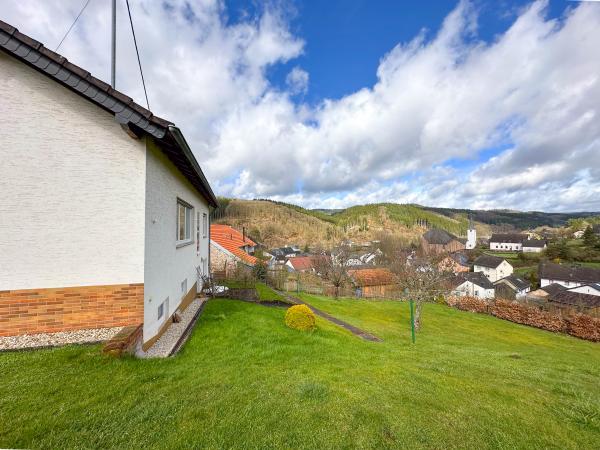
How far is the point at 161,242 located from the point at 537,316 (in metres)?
28.5

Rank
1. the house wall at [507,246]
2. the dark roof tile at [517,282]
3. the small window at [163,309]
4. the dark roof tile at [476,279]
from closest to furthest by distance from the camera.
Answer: the small window at [163,309] → the dark roof tile at [476,279] → the dark roof tile at [517,282] → the house wall at [507,246]

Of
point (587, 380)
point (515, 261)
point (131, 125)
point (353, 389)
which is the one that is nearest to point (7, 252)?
point (131, 125)

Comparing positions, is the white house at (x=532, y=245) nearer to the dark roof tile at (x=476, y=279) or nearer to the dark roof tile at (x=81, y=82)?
the dark roof tile at (x=476, y=279)

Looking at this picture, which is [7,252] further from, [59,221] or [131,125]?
[131,125]

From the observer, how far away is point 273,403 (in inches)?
130

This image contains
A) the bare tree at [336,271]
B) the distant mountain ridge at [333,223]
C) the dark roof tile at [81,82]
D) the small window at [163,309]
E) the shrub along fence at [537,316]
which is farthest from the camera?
the distant mountain ridge at [333,223]

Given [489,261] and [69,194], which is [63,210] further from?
[489,261]

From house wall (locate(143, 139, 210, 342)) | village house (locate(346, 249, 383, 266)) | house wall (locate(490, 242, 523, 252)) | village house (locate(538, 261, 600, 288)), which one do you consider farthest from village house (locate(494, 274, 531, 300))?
house wall (locate(490, 242, 523, 252))

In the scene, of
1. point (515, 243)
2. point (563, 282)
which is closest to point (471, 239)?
point (515, 243)

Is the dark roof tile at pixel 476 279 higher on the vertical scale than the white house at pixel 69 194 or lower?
lower

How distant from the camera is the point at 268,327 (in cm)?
716

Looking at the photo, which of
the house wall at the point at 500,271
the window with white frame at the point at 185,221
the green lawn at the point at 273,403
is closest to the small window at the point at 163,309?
the green lawn at the point at 273,403

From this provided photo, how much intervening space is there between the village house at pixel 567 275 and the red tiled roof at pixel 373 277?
35.6 metres

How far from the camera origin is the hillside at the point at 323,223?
294ft
